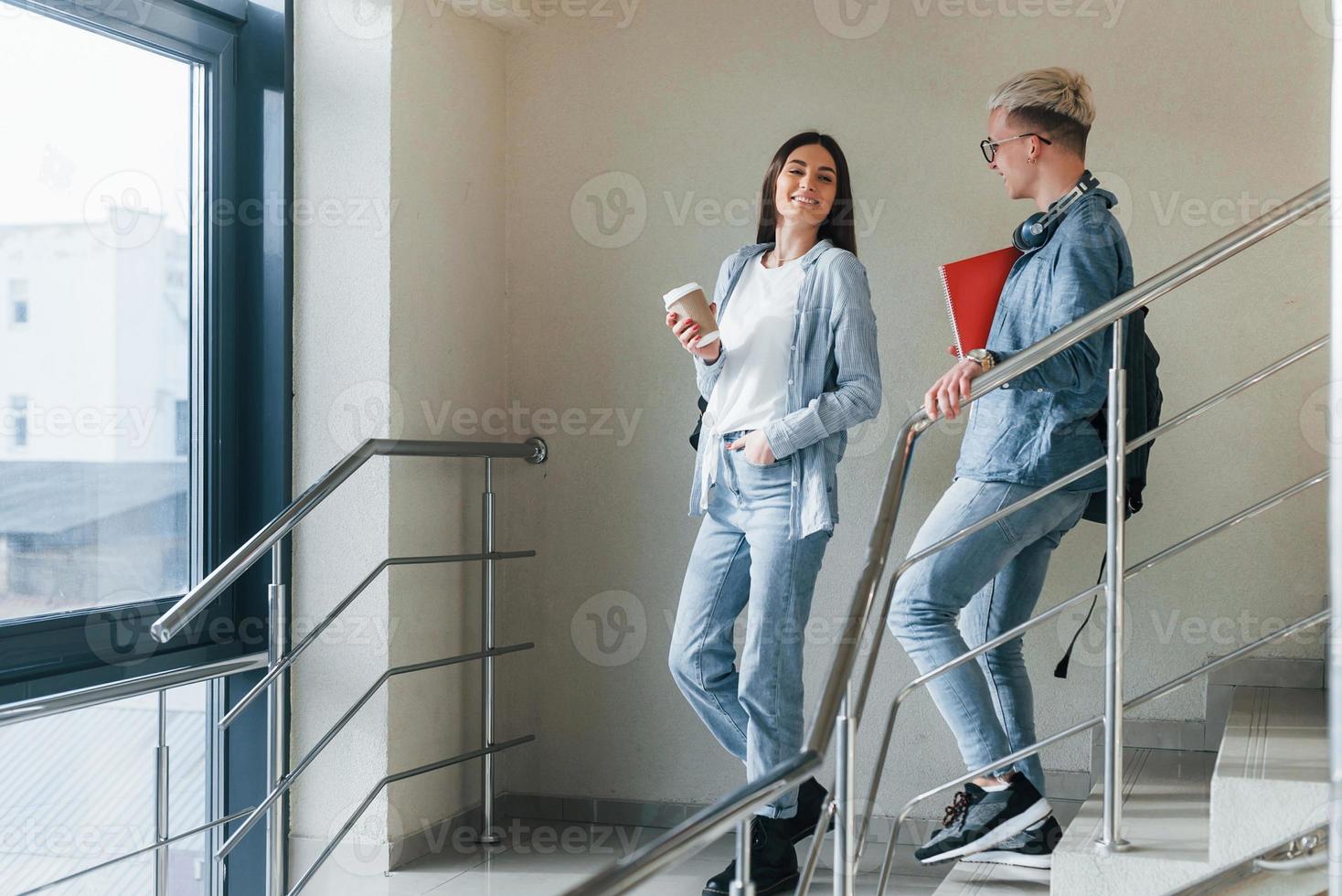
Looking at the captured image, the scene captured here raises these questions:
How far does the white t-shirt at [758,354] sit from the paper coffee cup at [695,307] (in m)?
0.14

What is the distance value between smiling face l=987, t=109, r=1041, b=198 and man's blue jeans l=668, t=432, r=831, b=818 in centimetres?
68

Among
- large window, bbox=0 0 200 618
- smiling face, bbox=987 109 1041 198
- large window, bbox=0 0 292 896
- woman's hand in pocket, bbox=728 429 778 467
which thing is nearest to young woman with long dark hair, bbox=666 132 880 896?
woman's hand in pocket, bbox=728 429 778 467

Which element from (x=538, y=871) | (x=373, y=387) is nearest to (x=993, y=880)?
(x=538, y=871)

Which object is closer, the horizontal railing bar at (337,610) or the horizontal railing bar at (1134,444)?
the horizontal railing bar at (1134,444)

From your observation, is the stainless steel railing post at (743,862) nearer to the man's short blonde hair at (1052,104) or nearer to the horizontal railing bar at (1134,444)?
the horizontal railing bar at (1134,444)

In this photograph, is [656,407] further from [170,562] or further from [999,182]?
[170,562]

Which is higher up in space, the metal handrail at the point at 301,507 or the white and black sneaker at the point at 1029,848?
the metal handrail at the point at 301,507

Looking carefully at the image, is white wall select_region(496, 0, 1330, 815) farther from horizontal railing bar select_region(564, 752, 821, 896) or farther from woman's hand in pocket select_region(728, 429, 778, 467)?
horizontal railing bar select_region(564, 752, 821, 896)

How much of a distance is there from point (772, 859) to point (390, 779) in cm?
95

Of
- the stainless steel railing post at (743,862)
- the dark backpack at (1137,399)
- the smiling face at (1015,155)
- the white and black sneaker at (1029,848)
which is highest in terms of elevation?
the smiling face at (1015,155)

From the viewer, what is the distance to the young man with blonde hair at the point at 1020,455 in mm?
2154

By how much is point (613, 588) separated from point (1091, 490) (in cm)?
155

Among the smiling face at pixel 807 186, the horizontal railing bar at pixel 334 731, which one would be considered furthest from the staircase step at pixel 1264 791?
the horizontal railing bar at pixel 334 731

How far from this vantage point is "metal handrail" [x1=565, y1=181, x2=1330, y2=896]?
3.48 feet
